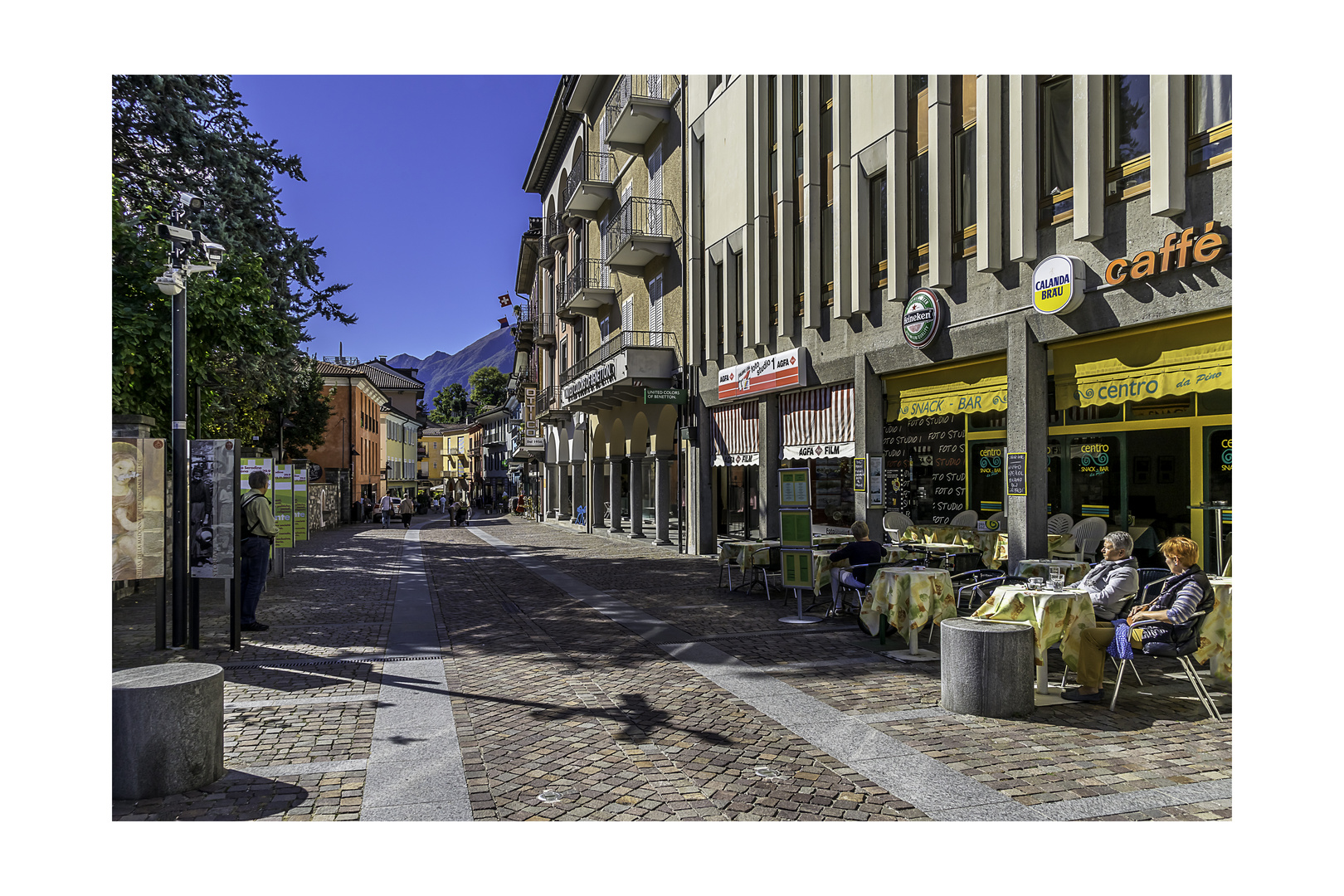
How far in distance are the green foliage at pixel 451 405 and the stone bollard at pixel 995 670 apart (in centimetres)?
12005

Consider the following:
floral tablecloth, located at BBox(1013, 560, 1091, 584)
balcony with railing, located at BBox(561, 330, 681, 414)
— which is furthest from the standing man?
balcony with railing, located at BBox(561, 330, 681, 414)

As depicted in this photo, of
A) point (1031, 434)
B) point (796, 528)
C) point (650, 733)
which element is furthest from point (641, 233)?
point (650, 733)

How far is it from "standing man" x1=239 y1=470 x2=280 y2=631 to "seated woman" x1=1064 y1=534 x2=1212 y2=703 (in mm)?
8864

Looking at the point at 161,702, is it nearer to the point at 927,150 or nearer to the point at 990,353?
the point at 990,353

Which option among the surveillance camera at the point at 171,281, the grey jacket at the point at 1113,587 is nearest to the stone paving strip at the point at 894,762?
the grey jacket at the point at 1113,587

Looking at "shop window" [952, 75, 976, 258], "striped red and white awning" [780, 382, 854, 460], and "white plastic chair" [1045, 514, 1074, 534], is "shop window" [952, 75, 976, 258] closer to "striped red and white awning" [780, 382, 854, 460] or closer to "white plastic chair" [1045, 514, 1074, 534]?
"striped red and white awning" [780, 382, 854, 460]

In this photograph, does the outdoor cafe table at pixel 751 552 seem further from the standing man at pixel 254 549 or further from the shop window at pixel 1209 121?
the shop window at pixel 1209 121

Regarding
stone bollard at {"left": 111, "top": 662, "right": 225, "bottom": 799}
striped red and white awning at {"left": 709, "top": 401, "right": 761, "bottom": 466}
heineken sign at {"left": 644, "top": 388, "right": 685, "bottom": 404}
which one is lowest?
stone bollard at {"left": 111, "top": 662, "right": 225, "bottom": 799}

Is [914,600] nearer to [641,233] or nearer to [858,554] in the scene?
[858,554]

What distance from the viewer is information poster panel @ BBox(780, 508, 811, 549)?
11.2m

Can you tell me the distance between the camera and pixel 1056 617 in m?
7.03

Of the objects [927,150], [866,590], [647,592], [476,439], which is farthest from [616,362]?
→ [476,439]

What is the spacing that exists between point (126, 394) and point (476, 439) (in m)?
91.2

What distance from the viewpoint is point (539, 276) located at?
49875 mm
